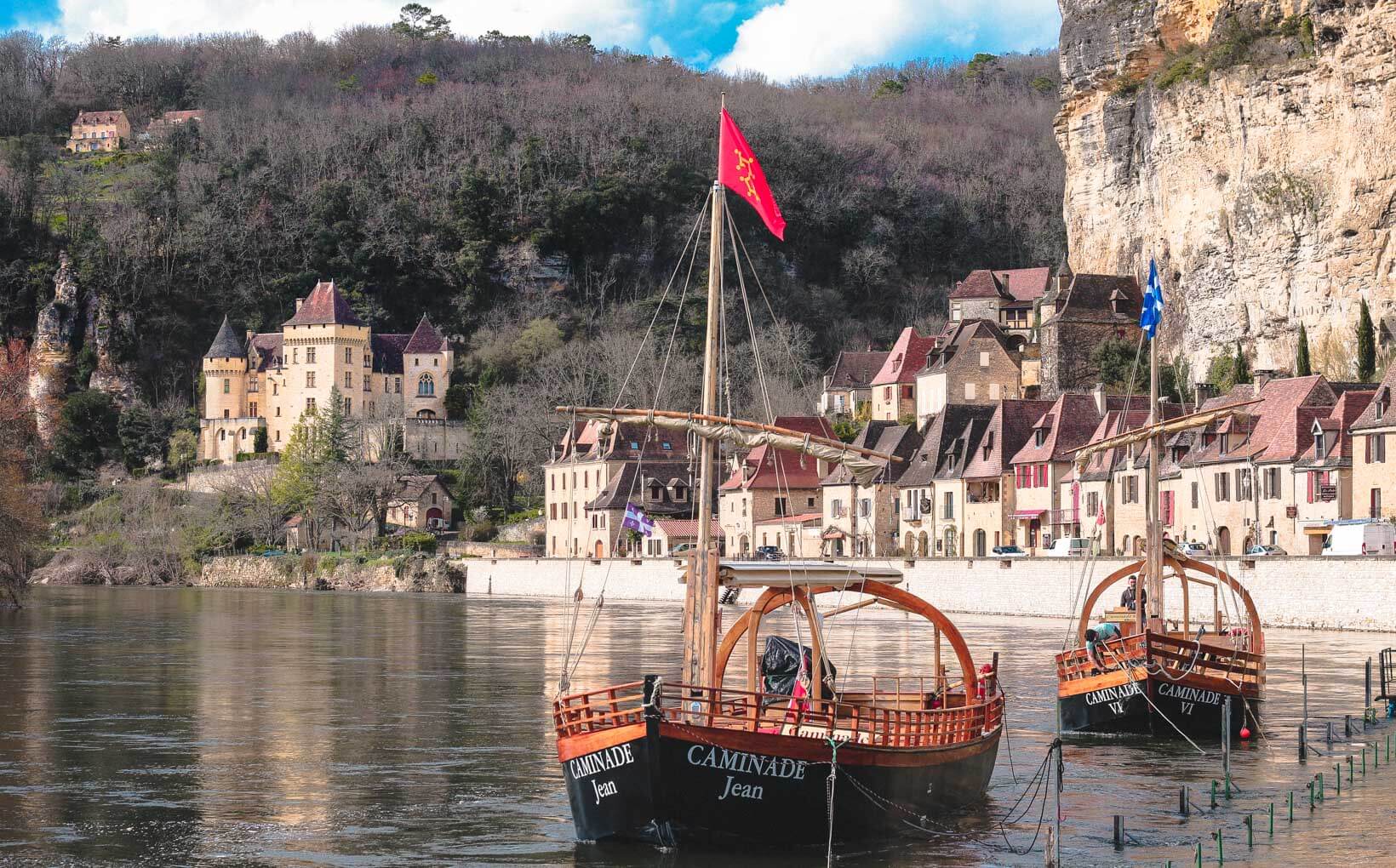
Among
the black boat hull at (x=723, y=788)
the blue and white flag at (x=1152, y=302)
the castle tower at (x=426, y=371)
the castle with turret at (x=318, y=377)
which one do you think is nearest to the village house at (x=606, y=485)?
the castle with turret at (x=318, y=377)

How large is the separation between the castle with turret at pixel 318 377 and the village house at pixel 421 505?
2061 centimetres

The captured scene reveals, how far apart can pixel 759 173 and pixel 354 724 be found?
15.5m

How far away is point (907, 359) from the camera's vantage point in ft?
397

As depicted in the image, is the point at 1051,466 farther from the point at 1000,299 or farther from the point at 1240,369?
the point at 1000,299

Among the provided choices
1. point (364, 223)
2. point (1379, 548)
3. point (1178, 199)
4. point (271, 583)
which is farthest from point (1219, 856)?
point (364, 223)

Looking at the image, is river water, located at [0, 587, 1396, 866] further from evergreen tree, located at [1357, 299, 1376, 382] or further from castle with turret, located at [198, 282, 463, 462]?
castle with turret, located at [198, 282, 463, 462]

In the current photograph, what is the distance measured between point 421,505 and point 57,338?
1996 inches

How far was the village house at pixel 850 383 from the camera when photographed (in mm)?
129625

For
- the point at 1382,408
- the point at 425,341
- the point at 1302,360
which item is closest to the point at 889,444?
the point at 1302,360

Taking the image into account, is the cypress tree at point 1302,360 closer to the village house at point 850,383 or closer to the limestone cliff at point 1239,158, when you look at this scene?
the limestone cliff at point 1239,158

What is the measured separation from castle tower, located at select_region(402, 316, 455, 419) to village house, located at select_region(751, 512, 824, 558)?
59052mm

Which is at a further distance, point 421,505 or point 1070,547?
point 421,505

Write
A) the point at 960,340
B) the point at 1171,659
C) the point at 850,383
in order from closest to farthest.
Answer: the point at 1171,659, the point at 960,340, the point at 850,383

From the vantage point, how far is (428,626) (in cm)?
6712
